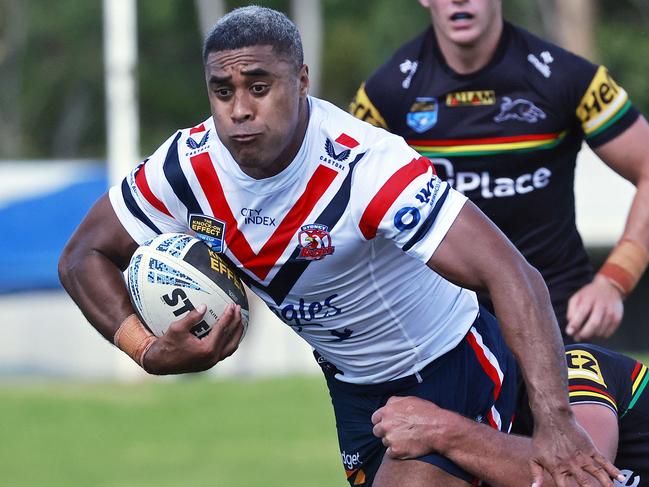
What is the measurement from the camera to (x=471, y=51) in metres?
7.07

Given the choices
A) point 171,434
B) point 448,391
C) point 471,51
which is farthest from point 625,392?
point 171,434

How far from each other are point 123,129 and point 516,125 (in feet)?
52.0

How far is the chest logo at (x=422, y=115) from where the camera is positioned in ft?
23.4

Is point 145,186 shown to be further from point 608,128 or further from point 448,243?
point 608,128

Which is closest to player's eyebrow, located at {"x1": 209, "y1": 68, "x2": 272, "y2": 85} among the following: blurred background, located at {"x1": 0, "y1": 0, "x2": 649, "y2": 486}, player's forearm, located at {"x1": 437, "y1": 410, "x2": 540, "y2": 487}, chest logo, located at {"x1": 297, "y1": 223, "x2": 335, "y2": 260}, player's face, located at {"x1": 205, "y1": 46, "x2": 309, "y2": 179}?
player's face, located at {"x1": 205, "y1": 46, "x2": 309, "y2": 179}

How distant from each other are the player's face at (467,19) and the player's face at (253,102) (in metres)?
1.84

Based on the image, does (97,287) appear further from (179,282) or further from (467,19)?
(467,19)

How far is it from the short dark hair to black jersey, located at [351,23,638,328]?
183 centimetres

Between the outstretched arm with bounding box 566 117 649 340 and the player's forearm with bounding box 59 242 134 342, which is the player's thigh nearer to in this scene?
the player's forearm with bounding box 59 242 134 342

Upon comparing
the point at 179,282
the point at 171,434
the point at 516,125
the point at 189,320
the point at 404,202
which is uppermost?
the point at 516,125

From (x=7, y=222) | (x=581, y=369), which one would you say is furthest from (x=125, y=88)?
(x=581, y=369)

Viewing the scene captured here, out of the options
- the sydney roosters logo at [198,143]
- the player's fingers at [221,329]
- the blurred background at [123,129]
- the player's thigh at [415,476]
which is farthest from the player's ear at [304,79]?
the blurred background at [123,129]

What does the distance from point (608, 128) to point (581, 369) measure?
1552 mm

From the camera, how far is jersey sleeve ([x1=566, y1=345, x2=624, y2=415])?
576 cm
